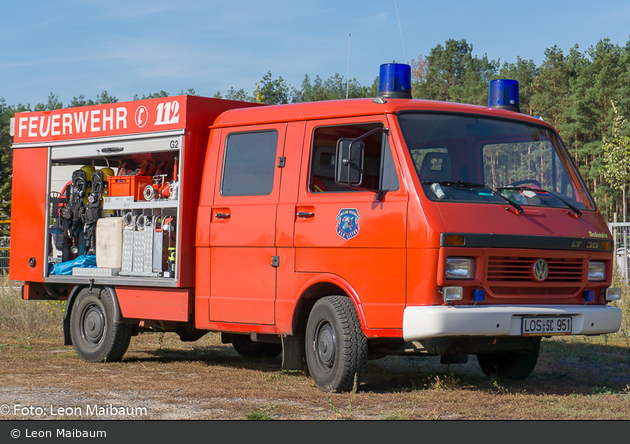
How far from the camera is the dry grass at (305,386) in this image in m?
6.27

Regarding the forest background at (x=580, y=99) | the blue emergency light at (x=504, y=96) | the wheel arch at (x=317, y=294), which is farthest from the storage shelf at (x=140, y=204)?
the forest background at (x=580, y=99)

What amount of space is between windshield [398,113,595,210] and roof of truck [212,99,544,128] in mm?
80

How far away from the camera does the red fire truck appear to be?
6.64 metres

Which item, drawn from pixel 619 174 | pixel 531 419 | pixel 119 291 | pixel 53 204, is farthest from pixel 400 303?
pixel 619 174

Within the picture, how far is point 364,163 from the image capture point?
6.93 m

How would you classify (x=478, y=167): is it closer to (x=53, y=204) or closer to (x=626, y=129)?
(x=53, y=204)

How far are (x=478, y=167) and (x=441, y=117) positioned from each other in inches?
22.9

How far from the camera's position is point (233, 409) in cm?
630

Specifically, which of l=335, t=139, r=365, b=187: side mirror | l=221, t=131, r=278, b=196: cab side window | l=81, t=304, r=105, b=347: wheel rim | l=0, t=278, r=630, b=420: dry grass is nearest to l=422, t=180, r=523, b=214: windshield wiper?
l=335, t=139, r=365, b=187: side mirror

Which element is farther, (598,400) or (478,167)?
(478,167)

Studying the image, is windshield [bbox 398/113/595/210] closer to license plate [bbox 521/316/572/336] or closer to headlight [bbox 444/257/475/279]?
headlight [bbox 444/257/475/279]

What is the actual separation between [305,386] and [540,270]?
249cm

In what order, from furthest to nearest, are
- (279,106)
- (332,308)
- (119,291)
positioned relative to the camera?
(119,291) < (279,106) < (332,308)

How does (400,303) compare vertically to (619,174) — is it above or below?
below
